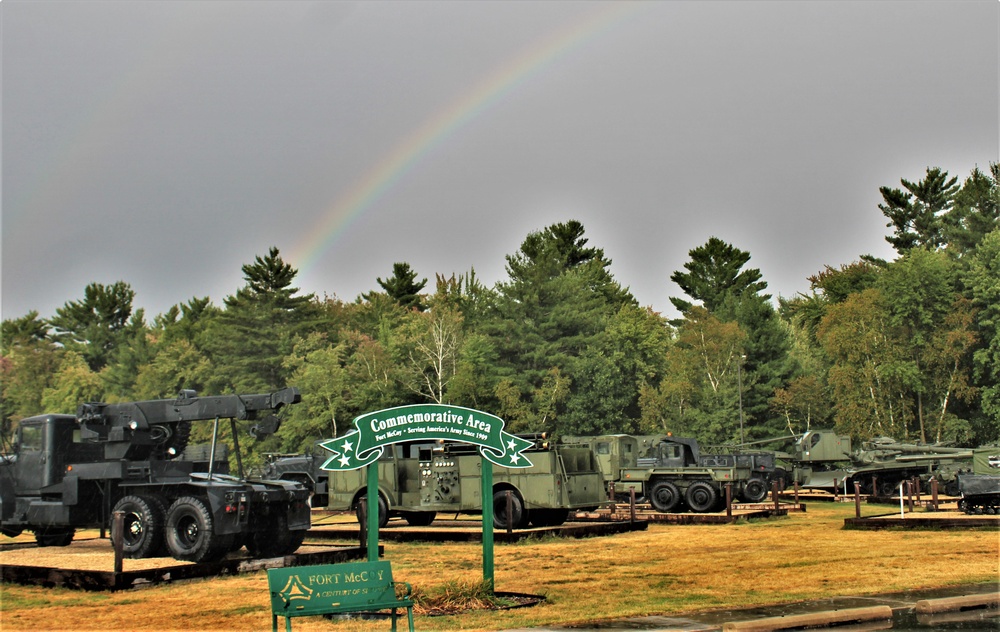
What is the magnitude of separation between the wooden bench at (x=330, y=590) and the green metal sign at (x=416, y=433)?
3.38 metres

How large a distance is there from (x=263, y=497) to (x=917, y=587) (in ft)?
33.1

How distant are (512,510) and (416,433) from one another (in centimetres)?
1046

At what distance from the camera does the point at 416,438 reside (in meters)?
13.3

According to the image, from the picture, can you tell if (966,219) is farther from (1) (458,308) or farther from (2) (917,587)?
(2) (917,587)

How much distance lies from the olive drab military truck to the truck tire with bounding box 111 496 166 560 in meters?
6.70

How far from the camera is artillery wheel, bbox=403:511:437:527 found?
84.5 ft

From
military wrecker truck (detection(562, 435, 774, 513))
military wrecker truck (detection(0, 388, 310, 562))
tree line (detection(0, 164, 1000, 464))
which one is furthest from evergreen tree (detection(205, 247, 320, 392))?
military wrecker truck (detection(0, 388, 310, 562))

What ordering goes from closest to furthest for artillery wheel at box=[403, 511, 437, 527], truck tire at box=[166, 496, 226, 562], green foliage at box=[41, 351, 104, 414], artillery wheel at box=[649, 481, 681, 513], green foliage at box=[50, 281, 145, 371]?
truck tire at box=[166, 496, 226, 562] → artillery wheel at box=[403, 511, 437, 527] → artillery wheel at box=[649, 481, 681, 513] → green foliage at box=[41, 351, 104, 414] → green foliage at box=[50, 281, 145, 371]

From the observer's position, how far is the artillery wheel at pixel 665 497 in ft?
101

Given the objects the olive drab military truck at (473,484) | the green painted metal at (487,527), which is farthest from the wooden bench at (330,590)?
the olive drab military truck at (473,484)

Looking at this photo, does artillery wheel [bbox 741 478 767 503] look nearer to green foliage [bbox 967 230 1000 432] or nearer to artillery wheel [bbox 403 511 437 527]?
artillery wheel [bbox 403 511 437 527]

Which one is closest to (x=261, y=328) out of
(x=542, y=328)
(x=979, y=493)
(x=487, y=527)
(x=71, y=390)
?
(x=542, y=328)

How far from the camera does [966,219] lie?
6631 cm

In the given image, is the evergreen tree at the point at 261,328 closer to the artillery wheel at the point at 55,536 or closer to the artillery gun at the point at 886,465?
the artillery gun at the point at 886,465
